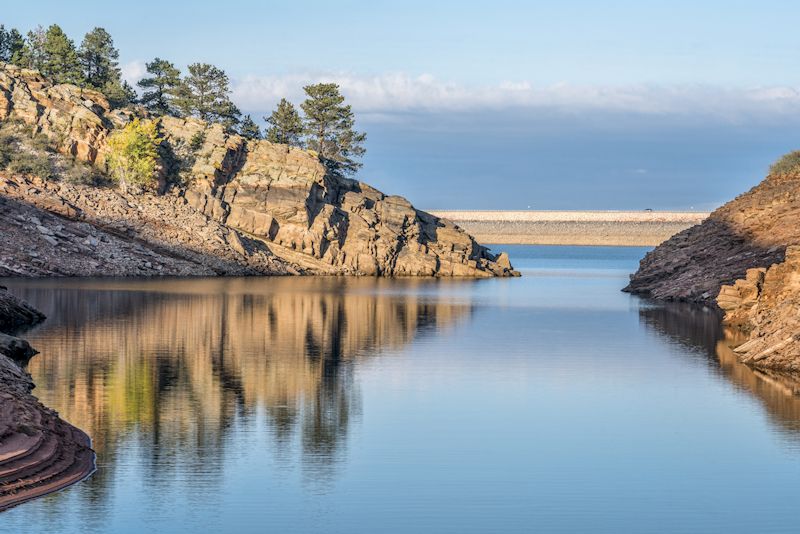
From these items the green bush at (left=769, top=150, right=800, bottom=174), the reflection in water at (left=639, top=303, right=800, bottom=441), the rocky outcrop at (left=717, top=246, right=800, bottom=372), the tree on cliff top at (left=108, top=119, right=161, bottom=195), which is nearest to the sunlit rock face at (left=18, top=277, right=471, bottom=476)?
the reflection in water at (left=639, top=303, right=800, bottom=441)

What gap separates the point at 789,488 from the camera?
21125 mm

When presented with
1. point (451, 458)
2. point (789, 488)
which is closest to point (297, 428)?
point (451, 458)

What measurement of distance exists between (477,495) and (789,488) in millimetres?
5779

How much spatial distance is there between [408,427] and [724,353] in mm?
21371

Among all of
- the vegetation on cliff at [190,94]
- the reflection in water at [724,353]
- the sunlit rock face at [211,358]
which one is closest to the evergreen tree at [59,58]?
the vegetation on cliff at [190,94]

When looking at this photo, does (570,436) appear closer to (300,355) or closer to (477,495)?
(477,495)

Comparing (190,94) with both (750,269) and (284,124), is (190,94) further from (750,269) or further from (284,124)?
(750,269)

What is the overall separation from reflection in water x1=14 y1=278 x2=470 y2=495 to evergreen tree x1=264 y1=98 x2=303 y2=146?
66966 mm

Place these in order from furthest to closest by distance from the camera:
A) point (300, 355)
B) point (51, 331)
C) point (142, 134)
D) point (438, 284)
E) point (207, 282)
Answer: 1. point (142, 134)
2. point (438, 284)
3. point (207, 282)
4. point (51, 331)
5. point (300, 355)

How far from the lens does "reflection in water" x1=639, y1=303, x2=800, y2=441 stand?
30266mm

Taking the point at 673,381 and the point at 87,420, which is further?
the point at 673,381

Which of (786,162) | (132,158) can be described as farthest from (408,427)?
A: (786,162)

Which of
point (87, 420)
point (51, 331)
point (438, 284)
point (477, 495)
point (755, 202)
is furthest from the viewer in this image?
point (438, 284)

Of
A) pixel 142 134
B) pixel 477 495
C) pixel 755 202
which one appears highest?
pixel 142 134
